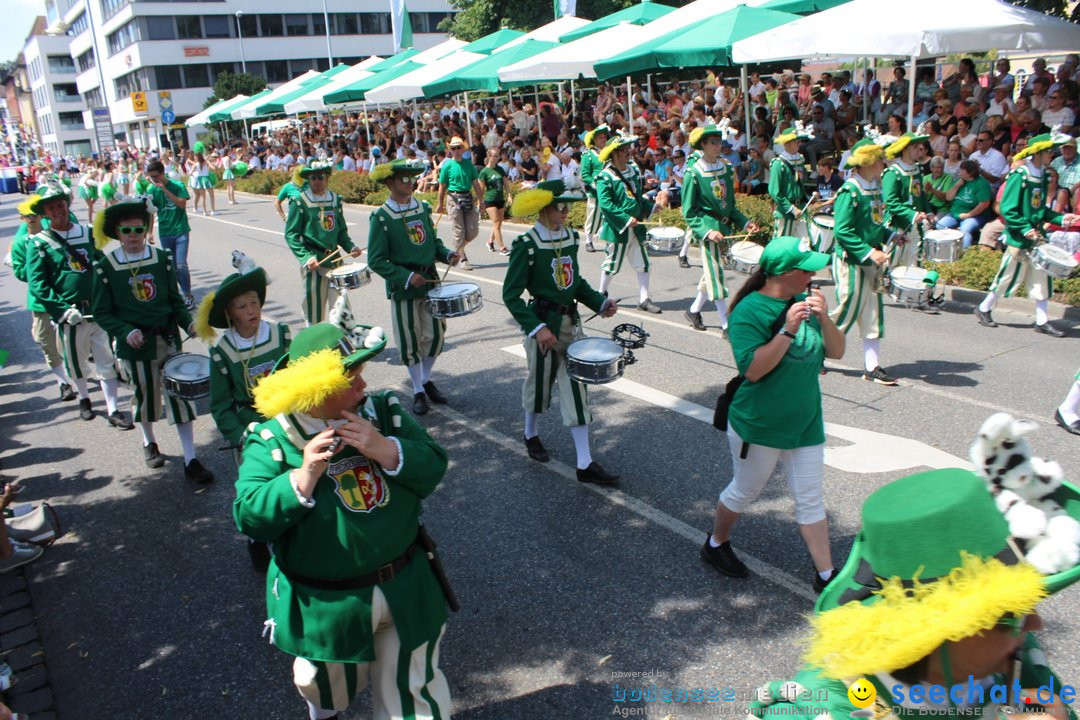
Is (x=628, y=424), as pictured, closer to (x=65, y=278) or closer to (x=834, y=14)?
(x=65, y=278)

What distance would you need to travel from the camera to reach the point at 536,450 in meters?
6.05

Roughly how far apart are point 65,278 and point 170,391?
2436 mm

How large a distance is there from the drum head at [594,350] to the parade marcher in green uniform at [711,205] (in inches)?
145

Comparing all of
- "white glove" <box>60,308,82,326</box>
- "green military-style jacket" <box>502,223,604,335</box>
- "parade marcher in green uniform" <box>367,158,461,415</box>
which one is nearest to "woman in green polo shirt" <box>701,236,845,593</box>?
"green military-style jacket" <box>502,223,604,335</box>

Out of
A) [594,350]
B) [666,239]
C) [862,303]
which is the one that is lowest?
[862,303]

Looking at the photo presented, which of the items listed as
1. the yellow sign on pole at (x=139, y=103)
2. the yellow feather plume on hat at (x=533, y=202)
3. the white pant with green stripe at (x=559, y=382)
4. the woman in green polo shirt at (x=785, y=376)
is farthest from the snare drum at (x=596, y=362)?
the yellow sign on pole at (x=139, y=103)

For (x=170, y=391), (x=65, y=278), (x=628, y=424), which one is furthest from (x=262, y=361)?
(x=65, y=278)

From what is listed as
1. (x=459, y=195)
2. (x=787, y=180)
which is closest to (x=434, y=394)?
(x=787, y=180)

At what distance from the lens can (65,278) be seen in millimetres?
7203

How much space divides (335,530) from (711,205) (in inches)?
273

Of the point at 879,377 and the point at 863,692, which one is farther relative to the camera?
the point at 879,377

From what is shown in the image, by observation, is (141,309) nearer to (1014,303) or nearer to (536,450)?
(536,450)

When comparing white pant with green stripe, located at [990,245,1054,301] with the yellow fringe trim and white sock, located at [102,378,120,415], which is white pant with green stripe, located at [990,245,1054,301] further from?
white sock, located at [102,378,120,415]

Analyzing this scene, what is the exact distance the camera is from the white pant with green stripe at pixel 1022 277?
8453 mm
